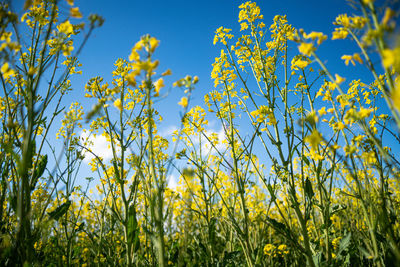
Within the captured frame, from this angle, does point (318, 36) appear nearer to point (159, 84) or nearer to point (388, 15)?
point (388, 15)

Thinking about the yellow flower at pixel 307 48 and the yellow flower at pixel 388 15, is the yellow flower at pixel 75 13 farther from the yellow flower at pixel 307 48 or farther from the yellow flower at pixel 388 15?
the yellow flower at pixel 388 15

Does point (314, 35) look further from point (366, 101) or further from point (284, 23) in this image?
point (366, 101)

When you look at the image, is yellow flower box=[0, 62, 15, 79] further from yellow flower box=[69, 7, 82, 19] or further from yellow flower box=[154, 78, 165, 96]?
yellow flower box=[154, 78, 165, 96]

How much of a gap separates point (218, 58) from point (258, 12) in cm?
85

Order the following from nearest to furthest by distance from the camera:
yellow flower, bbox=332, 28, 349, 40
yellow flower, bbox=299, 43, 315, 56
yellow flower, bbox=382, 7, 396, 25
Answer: yellow flower, bbox=382, 7, 396, 25
yellow flower, bbox=299, 43, 315, 56
yellow flower, bbox=332, 28, 349, 40

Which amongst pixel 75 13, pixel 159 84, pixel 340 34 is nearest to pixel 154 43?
pixel 159 84

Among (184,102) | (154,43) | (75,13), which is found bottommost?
(184,102)

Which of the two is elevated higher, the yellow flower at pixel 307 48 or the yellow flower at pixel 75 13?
the yellow flower at pixel 75 13

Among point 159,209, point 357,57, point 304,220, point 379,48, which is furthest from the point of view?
point 304,220

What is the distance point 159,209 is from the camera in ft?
4.30

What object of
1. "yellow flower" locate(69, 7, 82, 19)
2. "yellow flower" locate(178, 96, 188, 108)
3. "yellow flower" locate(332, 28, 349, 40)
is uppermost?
"yellow flower" locate(69, 7, 82, 19)

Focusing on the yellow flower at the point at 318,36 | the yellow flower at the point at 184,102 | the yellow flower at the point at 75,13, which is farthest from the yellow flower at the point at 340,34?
the yellow flower at the point at 75,13

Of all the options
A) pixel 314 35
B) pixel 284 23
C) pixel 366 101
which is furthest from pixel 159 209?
pixel 366 101

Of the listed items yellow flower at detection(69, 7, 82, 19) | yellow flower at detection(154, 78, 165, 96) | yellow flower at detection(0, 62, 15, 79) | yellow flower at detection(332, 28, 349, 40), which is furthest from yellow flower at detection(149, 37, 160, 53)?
yellow flower at detection(332, 28, 349, 40)
